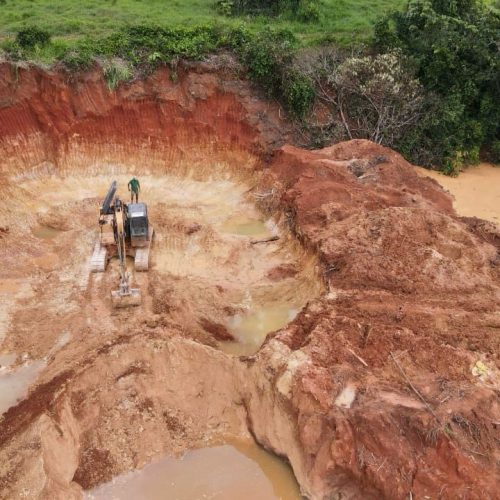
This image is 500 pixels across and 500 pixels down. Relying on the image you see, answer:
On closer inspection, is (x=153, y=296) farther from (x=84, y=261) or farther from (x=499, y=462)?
(x=499, y=462)

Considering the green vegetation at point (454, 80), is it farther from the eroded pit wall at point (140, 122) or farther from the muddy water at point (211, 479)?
the muddy water at point (211, 479)

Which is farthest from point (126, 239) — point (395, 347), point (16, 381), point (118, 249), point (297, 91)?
point (297, 91)

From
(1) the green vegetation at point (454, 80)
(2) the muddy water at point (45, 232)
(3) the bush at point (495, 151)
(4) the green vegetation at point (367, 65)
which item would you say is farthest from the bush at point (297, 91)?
(2) the muddy water at point (45, 232)

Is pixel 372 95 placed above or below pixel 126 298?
above

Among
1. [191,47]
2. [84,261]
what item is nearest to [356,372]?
[84,261]

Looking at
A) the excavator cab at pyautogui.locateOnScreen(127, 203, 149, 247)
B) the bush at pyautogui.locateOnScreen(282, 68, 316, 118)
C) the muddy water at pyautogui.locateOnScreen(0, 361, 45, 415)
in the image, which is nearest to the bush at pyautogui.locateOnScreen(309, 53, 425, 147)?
the bush at pyautogui.locateOnScreen(282, 68, 316, 118)

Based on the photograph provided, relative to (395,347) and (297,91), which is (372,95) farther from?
(395,347)
